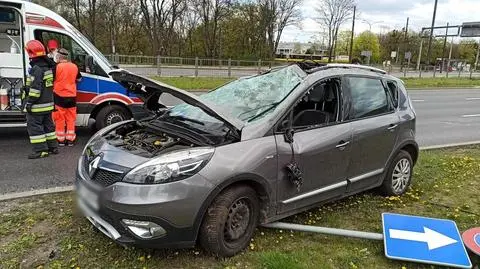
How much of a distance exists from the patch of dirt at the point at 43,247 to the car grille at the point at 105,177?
2.48ft

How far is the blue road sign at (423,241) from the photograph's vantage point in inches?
144

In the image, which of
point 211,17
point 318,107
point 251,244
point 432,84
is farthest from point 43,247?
point 211,17

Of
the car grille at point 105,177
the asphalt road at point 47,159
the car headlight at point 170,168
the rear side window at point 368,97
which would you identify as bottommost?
the asphalt road at point 47,159

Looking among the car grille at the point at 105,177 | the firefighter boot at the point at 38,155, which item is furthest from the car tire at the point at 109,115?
the car grille at the point at 105,177

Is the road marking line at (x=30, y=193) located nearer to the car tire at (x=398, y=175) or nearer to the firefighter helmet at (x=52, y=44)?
the firefighter helmet at (x=52, y=44)

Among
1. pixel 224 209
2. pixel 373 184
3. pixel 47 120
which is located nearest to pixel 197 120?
pixel 224 209

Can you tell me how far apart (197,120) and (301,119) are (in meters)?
1.02

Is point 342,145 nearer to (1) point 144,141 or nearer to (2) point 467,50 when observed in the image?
(1) point 144,141

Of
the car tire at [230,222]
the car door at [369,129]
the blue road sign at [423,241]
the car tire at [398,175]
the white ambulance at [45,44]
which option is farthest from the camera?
the white ambulance at [45,44]

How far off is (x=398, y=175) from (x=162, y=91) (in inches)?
124

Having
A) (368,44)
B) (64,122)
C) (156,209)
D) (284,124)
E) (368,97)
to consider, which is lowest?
(64,122)

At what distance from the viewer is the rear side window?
4684 millimetres

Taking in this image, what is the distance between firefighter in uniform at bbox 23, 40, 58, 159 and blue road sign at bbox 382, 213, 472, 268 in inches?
199

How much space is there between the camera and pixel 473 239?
3916 mm
